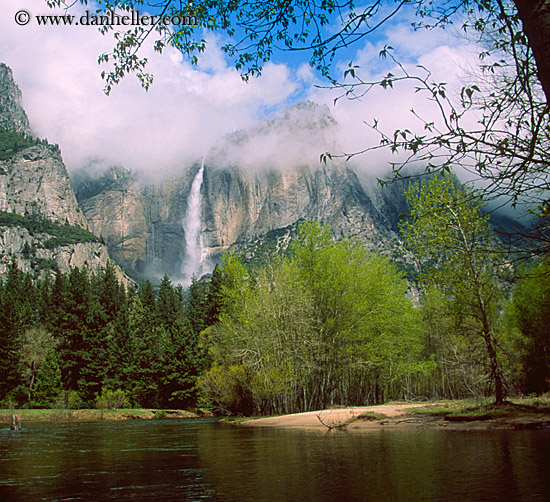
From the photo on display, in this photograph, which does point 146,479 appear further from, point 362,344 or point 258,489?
point 362,344

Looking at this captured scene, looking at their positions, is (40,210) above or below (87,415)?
above

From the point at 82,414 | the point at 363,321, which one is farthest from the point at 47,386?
the point at 363,321

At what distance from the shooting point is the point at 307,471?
9.05 meters

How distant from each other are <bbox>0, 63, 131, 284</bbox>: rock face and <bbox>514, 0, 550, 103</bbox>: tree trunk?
6291 inches

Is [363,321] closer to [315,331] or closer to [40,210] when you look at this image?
[315,331]

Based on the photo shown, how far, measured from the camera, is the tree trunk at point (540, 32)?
11.6 feet

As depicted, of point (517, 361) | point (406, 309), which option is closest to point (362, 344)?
point (406, 309)

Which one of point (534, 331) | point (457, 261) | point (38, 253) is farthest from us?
point (38, 253)

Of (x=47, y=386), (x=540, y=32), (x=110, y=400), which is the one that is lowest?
(x=110, y=400)

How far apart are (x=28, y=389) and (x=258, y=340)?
3477 centimetres

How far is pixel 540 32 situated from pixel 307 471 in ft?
26.6

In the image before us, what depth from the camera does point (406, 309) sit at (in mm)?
33094

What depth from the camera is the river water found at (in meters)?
6.93

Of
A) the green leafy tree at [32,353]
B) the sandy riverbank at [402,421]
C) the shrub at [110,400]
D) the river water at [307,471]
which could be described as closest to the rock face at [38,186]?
the green leafy tree at [32,353]
